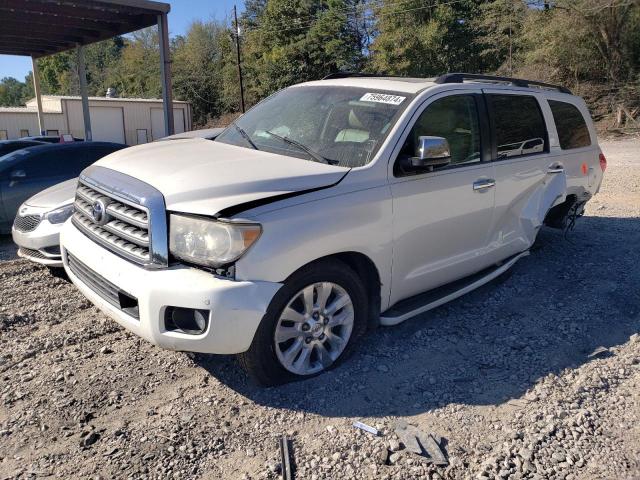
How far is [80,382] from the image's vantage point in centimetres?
342

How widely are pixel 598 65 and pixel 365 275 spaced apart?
100 ft

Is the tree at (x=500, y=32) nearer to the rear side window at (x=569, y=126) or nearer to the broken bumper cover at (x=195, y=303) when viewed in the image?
the rear side window at (x=569, y=126)

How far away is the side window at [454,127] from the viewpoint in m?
3.82

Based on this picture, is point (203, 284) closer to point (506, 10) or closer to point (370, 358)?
point (370, 358)

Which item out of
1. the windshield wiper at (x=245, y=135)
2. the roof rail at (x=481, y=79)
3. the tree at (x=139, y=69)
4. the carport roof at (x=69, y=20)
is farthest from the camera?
the tree at (x=139, y=69)

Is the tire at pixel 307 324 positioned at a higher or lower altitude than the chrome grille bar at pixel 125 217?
lower

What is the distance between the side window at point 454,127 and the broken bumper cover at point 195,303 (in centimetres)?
153

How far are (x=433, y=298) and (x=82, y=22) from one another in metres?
12.5

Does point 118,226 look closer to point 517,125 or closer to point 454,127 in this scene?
point 454,127

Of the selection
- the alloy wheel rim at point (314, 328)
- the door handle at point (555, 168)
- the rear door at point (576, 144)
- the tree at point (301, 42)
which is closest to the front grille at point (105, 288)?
the alloy wheel rim at point (314, 328)

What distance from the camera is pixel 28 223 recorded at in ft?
18.1

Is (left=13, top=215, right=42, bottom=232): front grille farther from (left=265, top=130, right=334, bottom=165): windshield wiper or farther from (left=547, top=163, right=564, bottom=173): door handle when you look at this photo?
(left=547, top=163, right=564, bottom=173): door handle

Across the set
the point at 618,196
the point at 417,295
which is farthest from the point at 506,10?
the point at 417,295

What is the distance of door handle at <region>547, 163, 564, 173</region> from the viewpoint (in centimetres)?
511
